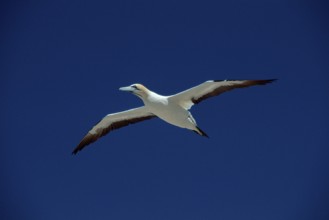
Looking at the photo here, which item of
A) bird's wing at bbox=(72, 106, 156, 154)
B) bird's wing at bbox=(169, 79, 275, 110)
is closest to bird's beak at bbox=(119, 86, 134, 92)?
bird's wing at bbox=(72, 106, 156, 154)

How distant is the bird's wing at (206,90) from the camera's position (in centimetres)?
1397

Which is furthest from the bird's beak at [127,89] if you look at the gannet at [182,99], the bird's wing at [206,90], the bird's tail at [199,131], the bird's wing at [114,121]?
the bird's tail at [199,131]

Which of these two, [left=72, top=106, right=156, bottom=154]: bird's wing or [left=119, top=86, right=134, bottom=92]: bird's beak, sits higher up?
[left=119, top=86, right=134, bottom=92]: bird's beak

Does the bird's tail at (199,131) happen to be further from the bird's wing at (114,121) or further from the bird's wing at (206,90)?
the bird's wing at (114,121)

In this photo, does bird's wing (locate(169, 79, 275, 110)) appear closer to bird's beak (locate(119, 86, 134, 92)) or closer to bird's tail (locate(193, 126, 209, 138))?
bird's tail (locate(193, 126, 209, 138))

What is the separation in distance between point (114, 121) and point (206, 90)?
3.09 m

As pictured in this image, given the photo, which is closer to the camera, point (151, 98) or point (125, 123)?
point (151, 98)

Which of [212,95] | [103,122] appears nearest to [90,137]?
[103,122]

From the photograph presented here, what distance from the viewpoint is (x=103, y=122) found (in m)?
16.1

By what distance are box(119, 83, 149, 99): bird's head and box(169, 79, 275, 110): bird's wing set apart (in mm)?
705

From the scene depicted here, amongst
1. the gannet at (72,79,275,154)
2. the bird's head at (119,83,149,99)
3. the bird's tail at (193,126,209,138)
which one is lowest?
the bird's tail at (193,126,209,138)

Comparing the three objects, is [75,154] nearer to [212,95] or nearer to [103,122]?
[103,122]

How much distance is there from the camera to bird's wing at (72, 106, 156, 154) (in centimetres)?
1574

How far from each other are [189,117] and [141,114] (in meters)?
2.07
